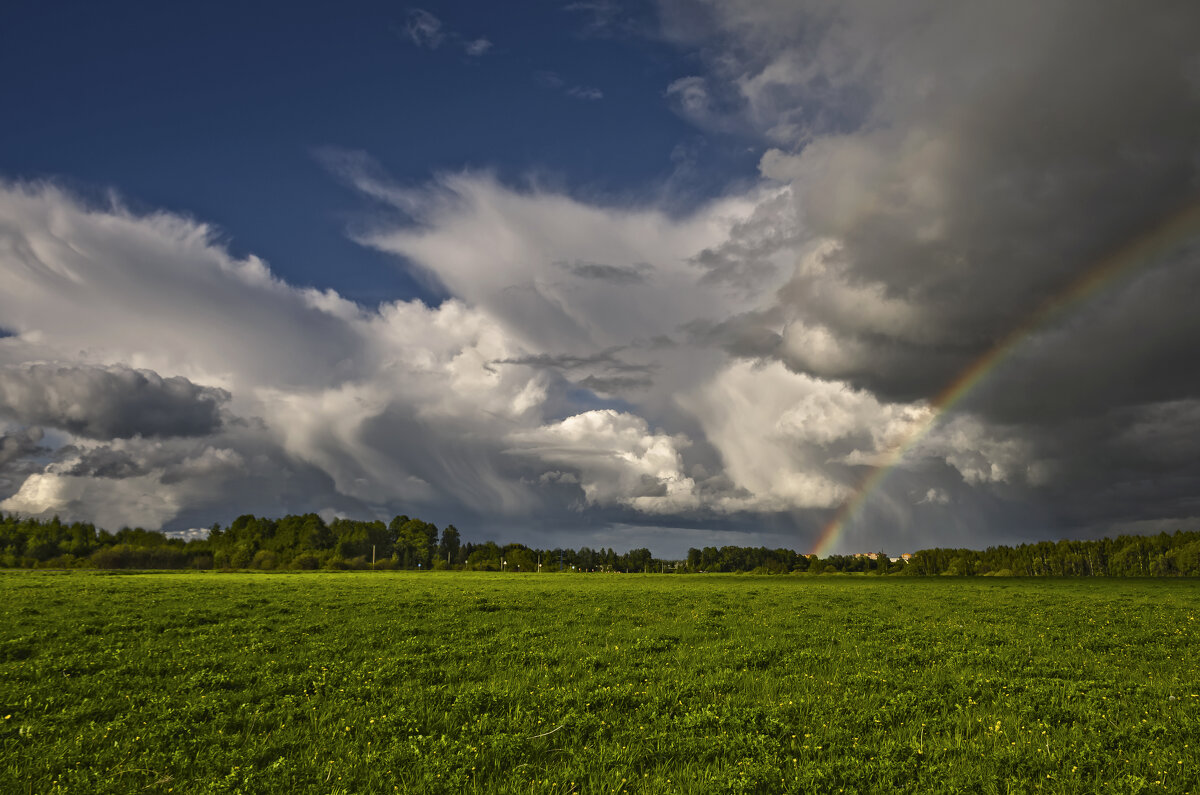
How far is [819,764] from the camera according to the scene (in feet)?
31.4

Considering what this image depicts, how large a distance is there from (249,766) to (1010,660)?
65.5 ft

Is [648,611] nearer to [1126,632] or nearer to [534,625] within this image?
[534,625]

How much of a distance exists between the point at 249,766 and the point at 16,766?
3.83 m

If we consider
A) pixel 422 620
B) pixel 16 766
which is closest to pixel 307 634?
pixel 422 620

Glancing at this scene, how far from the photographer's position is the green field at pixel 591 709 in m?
9.32

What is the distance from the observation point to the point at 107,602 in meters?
33.5

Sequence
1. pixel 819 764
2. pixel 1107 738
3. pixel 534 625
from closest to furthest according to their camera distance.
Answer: pixel 819 764 → pixel 1107 738 → pixel 534 625

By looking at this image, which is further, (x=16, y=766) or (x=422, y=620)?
(x=422, y=620)

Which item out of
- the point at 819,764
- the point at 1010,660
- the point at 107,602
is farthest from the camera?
the point at 107,602

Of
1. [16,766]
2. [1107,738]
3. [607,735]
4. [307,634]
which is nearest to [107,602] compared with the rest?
[307,634]

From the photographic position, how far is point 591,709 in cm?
1270

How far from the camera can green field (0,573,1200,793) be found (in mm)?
9320

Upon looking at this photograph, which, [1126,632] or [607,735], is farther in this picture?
[1126,632]

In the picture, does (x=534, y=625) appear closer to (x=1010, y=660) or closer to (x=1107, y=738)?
(x=1010, y=660)
